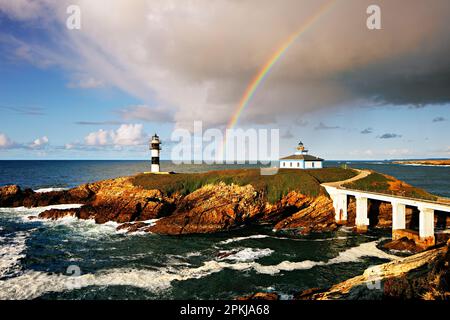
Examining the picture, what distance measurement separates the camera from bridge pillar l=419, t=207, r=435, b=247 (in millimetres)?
30047

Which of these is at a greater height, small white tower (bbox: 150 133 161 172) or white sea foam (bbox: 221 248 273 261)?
small white tower (bbox: 150 133 161 172)

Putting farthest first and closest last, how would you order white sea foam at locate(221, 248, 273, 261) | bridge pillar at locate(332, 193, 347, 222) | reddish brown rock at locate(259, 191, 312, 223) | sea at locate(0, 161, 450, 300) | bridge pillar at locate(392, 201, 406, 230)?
reddish brown rock at locate(259, 191, 312, 223), bridge pillar at locate(332, 193, 347, 222), bridge pillar at locate(392, 201, 406, 230), white sea foam at locate(221, 248, 273, 261), sea at locate(0, 161, 450, 300)

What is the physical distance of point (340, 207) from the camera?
42.2 m

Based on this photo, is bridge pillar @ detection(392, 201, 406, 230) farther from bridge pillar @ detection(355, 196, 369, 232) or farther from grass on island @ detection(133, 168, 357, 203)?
grass on island @ detection(133, 168, 357, 203)

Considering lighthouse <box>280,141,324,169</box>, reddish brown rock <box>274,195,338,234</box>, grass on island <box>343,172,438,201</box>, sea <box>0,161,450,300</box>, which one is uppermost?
lighthouse <box>280,141,324,169</box>

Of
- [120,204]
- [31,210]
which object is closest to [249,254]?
[120,204]

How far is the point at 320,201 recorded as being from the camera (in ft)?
142

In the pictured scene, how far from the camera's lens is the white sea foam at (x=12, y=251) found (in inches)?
969

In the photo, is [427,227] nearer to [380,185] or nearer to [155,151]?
[380,185]

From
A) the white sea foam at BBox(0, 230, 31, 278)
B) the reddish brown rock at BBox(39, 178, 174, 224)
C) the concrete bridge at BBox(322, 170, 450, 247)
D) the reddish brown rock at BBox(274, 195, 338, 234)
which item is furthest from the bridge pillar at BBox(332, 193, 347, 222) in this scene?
the white sea foam at BBox(0, 230, 31, 278)

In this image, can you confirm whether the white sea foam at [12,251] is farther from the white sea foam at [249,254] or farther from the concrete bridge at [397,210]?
the concrete bridge at [397,210]

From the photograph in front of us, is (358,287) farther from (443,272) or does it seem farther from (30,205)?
(30,205)
